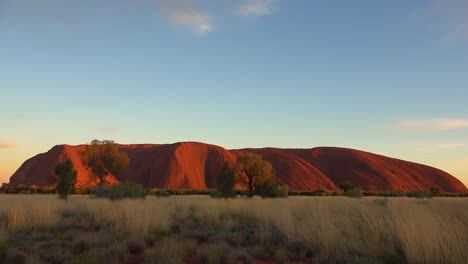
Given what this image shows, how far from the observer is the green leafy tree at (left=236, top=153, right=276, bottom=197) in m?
47.9

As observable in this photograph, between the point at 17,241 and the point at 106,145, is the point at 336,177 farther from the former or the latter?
the point at 17,241

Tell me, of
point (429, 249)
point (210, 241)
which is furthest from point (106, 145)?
point (429, 249)

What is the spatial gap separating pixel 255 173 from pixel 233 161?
5719 centimetres

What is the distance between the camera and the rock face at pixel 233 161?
95500 millimetres

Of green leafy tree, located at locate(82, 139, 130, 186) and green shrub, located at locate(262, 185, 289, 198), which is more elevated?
green leafy tree, located at locate(82, 139, 130, 186)

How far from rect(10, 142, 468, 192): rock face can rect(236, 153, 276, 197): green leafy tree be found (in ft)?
153

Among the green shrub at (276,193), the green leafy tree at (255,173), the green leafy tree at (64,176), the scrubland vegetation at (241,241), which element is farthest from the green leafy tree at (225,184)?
the scrubland vegetation at (241,241)

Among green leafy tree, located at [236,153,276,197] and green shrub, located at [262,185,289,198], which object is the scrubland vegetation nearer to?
green shrub, located at [262,185,289,198]

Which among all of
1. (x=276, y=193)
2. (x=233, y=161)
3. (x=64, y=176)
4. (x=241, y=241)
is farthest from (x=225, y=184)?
(x=233, y=161)

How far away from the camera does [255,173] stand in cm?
4803

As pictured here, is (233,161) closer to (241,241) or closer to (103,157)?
(103,157)

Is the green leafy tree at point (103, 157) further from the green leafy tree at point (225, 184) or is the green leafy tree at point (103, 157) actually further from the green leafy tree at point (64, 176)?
the green leafy tree at point (225, 184)

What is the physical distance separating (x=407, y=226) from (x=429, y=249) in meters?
1.05

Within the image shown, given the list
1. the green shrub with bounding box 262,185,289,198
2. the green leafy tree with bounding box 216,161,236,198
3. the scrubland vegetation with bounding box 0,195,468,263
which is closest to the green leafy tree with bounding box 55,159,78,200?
the green leafy tree with bounding box 216,161,236,198
